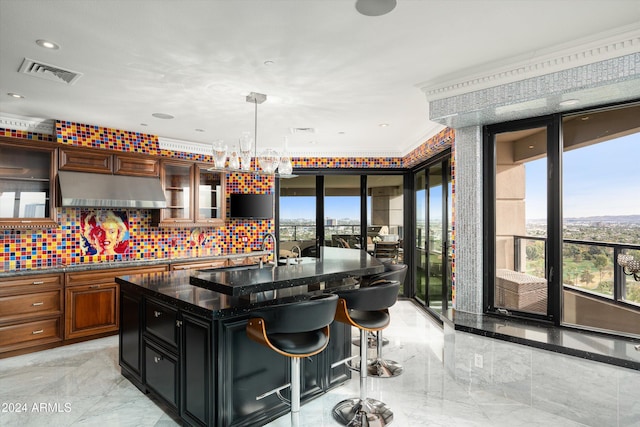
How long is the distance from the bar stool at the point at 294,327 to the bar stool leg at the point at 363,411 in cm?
57

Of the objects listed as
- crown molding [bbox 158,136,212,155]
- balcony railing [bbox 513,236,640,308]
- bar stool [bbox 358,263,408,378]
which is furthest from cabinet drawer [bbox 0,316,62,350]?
balcony railing [bbox 513,236,640,308]

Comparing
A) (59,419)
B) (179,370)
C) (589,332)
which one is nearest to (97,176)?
(59,419)

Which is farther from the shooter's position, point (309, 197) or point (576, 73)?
point (309, 197)

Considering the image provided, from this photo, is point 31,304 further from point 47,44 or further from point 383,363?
point 383,363

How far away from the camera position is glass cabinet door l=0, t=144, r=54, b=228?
12.7ft

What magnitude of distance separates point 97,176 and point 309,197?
3246 millimetres

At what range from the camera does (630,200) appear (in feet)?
8.89

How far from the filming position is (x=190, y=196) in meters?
5.38

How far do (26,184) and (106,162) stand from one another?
2.80ft

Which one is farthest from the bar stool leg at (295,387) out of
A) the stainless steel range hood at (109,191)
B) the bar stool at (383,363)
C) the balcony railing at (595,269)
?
the stainless steel range hood at (109,191)

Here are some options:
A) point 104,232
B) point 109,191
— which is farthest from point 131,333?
point 104,232

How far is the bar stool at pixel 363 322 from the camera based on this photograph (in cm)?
247

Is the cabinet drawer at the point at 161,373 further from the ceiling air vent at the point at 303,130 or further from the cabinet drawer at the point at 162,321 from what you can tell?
the ceiling air vent at the point at 303,130

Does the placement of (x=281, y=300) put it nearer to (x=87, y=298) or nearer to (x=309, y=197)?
(x=87, y=298)
